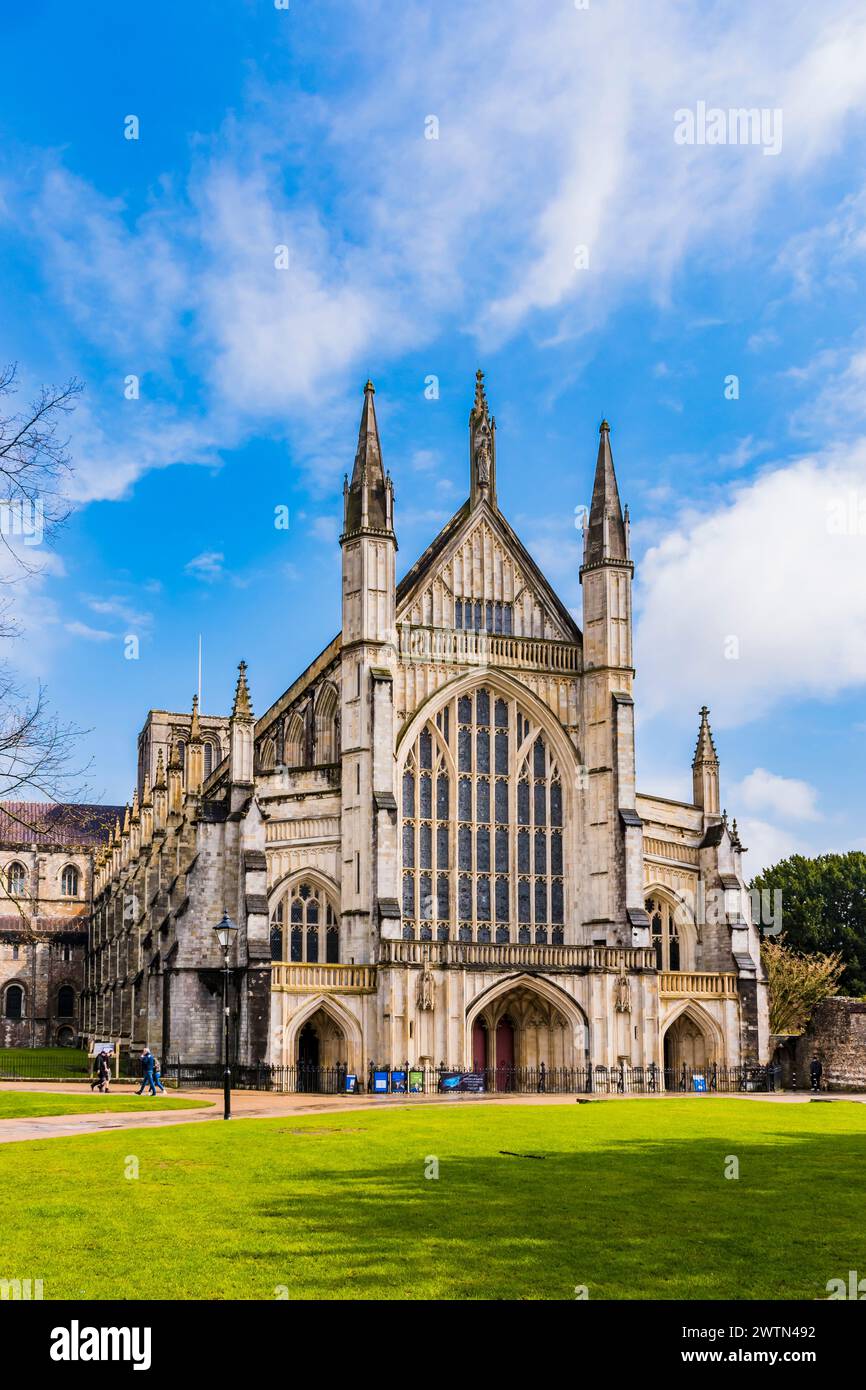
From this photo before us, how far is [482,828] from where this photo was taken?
51.0 metres

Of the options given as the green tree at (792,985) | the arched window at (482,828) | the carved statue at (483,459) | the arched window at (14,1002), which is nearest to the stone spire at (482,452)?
the carved statue at (483,459)

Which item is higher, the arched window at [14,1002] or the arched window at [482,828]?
the arched window at [482,828]

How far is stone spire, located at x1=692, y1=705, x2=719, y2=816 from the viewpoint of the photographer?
55469 mm

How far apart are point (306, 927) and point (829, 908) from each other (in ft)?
143

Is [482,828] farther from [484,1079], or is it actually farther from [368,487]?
[368,487]

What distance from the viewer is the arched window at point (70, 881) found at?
102375mm

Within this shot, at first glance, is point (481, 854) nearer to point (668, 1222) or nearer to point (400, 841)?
point (400, 841)

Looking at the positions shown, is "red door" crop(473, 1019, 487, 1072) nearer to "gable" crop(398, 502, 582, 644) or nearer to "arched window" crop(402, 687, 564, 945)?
"arched window" crop(402, 687, 564, 945)

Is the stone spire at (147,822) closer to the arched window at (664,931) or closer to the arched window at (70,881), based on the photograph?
the arched window at (664,931)

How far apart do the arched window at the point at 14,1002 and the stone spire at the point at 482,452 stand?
5589cm

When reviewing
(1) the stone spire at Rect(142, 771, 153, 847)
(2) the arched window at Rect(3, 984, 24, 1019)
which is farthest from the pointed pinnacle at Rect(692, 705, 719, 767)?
(2) the arched window at Rect(3, 984, 24, 1019)

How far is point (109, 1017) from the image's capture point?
Result: 234 feet

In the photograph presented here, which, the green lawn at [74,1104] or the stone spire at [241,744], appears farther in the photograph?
the stone spire at [241,744]
